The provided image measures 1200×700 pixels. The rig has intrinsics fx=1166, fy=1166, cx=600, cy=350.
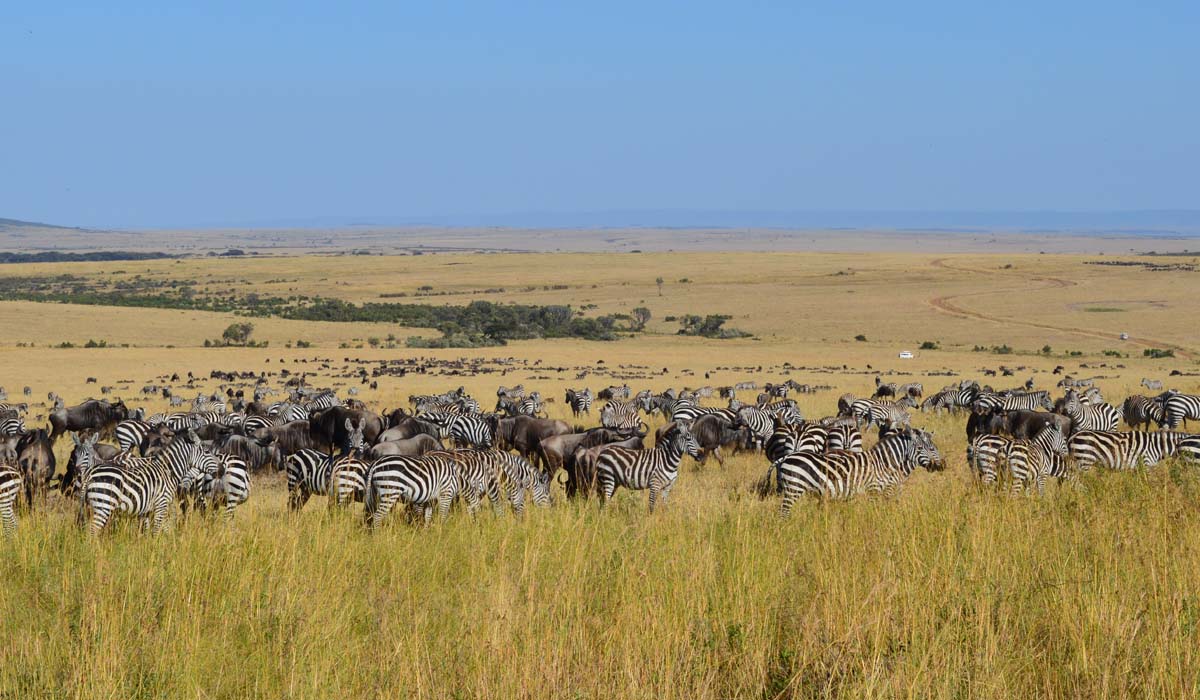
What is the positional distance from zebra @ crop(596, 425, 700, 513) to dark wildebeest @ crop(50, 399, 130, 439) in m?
13.6

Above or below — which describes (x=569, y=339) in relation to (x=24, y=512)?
below

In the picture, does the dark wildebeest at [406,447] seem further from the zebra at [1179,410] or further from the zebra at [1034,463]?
the zebra at [1179,410]

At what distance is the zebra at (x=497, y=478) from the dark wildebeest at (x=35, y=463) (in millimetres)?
3739

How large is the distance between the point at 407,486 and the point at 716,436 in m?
8.62

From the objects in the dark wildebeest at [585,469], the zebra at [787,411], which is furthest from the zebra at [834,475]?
the zebra at [787,411]

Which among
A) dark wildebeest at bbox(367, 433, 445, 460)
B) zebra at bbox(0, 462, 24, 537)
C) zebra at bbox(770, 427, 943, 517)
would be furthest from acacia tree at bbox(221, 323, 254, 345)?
zebra at bbox(770, 427, 943, 517)

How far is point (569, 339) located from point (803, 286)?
4610 cm

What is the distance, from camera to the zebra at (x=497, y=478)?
10.9m

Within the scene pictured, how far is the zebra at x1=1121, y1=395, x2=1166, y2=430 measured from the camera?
22625 millimetres

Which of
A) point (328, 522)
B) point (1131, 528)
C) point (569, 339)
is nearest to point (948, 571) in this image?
point (1131, 528)

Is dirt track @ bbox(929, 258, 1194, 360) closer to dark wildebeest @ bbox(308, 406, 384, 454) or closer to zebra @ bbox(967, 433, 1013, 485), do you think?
dark wildebeest @ bbox(308, 406, 384, 454)

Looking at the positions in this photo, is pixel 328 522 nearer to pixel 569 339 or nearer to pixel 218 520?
pixel 218 520

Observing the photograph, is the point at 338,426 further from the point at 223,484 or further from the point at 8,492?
the point at 8,492

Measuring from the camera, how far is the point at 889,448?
1330cm
